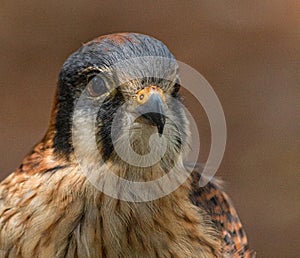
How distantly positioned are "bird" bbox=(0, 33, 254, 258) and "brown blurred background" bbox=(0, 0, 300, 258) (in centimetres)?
390

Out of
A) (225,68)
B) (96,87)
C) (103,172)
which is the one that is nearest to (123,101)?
(96,87)

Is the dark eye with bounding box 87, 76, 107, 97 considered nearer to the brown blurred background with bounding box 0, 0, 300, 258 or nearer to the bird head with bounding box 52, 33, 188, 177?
the bird head with bounding box 52, 33, 188, 177

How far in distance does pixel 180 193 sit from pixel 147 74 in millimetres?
573

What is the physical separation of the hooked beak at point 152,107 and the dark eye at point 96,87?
0.18 m

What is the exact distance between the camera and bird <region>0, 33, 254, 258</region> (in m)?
4.02

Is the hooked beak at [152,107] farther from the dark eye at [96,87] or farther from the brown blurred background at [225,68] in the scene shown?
the brown blurred background at [225,68]

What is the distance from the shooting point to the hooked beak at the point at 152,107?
3.83 metres

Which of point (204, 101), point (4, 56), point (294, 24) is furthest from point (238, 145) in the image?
→ point (204, 101)

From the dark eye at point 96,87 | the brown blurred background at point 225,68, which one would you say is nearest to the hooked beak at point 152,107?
the dark eye at point 96,87

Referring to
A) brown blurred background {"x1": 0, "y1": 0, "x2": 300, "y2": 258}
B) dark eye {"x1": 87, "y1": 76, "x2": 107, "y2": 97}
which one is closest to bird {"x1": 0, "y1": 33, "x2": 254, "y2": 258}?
dark eye {"x1": 87, "y1": 76, "x2": 107, "y2": 97}

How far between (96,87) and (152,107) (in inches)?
13.4

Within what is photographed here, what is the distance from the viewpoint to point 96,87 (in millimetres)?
4086

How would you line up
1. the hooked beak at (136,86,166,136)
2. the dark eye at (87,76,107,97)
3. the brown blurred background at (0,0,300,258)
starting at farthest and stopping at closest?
the brown blurred background at (0,0,300,258) < the dark eye at (87,76,107,97) < the hooked beak at (136,86,166,136)

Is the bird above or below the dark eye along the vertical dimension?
below
